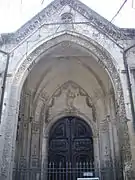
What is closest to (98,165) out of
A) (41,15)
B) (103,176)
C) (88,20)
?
(103,176)

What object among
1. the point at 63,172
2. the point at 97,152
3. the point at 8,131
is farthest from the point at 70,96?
the point at 8,131

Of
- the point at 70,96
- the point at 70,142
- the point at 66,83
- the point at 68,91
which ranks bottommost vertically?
the point at 70,142

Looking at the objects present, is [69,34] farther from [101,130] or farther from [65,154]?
[65,154]

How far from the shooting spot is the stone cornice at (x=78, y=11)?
7.49 metres

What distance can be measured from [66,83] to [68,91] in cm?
35

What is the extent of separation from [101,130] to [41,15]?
4.55m

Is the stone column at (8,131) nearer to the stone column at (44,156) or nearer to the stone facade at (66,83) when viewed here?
the stone facade at (66,83)

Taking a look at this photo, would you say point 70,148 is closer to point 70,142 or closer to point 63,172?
point 70,142

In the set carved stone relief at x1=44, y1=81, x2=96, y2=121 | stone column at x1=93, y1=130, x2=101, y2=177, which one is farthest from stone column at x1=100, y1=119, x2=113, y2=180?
carved stone relief at x1=44, y1=81, x2=96, y2=121

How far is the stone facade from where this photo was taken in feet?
20.4

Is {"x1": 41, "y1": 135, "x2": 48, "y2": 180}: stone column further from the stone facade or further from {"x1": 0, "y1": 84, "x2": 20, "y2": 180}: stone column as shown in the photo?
{"x1": 0, "y1": 84, "x2": 20, "y2": 180}: stone column

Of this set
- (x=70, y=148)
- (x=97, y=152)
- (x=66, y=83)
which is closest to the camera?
(x=97, y=152)

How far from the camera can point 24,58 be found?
23.9 feet

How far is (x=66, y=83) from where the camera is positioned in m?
9.45
